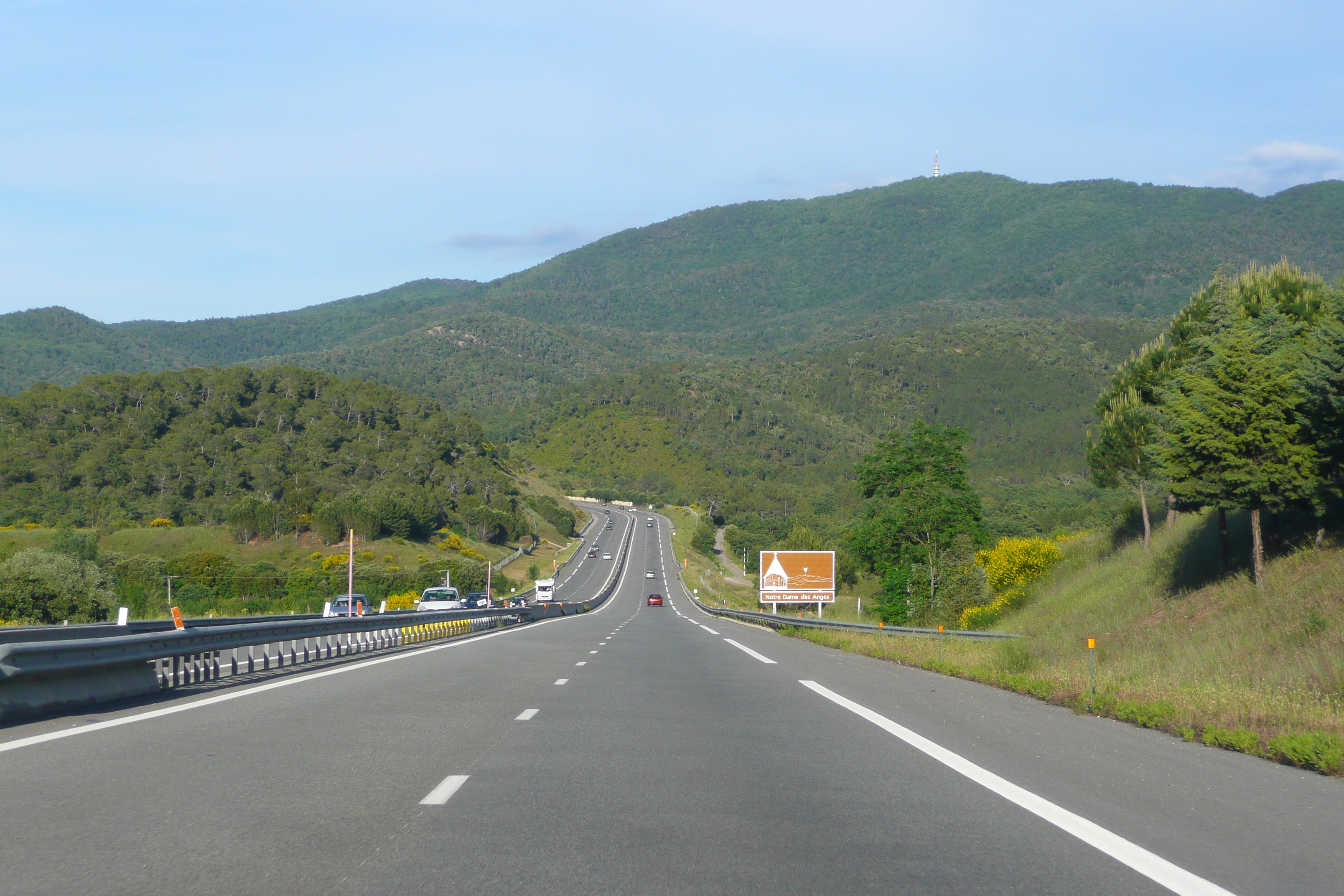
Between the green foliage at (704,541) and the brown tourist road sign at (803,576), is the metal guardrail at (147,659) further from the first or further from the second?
the green foliage at (704,541)

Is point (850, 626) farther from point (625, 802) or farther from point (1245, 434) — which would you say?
point (625, 802)

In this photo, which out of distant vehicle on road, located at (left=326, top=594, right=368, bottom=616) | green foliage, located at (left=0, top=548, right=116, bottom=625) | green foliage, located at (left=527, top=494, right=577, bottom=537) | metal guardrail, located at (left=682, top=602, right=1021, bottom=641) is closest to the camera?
metal guardrail, located at (left=682, top=602, right=1021, bottom=641)

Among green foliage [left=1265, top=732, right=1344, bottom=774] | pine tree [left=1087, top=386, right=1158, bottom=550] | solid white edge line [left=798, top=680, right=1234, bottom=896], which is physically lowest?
green foliage [left=1265, top=732, right=1344, bottom=774]

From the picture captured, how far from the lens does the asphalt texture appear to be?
5750mm

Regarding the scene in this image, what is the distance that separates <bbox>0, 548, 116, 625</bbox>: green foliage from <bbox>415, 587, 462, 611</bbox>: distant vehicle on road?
19935mm

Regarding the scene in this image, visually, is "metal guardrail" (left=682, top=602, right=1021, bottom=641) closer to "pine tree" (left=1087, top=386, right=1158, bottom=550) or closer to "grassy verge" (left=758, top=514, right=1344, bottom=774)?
"grassy verge" (left=758, top=514, right=1344, bottom=774)

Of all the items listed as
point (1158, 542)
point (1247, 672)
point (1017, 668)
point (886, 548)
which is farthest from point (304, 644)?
point (886, 548)

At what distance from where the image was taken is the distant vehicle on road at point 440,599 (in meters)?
50.2

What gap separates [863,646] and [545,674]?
12307 mm

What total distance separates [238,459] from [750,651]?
146220mm

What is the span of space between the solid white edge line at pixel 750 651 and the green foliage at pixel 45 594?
1589 inches

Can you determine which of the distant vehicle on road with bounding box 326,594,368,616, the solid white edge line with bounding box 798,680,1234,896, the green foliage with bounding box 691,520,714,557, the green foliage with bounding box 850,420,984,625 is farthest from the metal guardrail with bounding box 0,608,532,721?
the green foliage with bounding box 691,520,714,557

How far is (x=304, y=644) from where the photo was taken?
2195 centimetres

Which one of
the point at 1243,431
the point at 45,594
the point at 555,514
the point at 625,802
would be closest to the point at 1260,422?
the point at 1243,431
